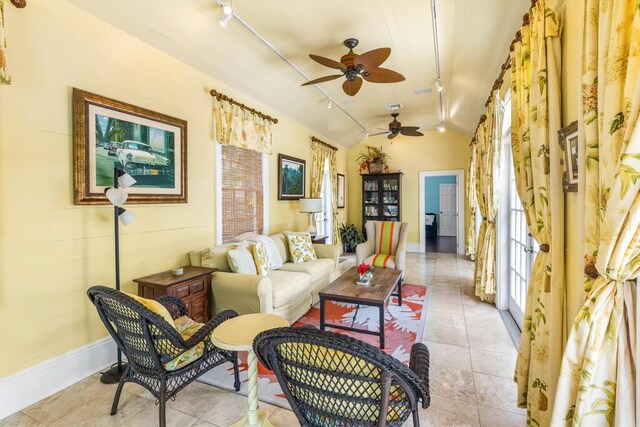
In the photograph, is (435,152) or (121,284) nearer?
(121,284)

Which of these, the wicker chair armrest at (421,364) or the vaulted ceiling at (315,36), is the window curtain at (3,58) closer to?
the vaulted ceiling at (315,36)

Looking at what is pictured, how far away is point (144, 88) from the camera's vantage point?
9.31ft

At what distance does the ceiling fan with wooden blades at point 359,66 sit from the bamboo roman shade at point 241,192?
1703 millimetres

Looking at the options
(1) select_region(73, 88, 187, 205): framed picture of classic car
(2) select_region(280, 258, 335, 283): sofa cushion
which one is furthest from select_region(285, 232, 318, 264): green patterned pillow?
(1) select_region(73, 88, 187, 205): framed picture of classic car

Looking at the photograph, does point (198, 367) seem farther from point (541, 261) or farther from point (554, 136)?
point (554, 136)

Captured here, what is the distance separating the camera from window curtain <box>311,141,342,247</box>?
6137 millimetres

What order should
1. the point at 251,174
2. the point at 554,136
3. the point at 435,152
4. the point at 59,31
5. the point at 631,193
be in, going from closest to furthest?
1. the point at 631,193
2. the point at 554,136
3. the point at 59,31
4. the point at 251,174
5. the point at 435,152

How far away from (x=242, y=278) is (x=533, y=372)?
7.68 feet

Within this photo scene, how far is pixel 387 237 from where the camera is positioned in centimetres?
492

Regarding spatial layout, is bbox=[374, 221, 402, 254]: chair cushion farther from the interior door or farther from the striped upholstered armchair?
the interior door

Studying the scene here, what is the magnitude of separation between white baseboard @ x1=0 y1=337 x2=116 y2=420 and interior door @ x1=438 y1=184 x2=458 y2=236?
1037 cm

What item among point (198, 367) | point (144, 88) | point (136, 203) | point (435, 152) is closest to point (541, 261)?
point (198, 367)

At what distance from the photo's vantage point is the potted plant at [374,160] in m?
7.67

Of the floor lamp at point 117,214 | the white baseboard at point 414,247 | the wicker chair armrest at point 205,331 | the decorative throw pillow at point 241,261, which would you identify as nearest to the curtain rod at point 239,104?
the floor lamp at point 117,214
